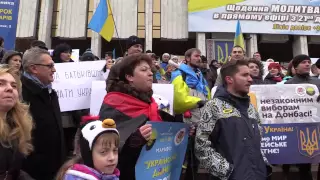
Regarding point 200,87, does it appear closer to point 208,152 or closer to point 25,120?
point 208,152

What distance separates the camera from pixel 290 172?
4727mm

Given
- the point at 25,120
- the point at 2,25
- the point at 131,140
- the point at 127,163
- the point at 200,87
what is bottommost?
the point at 127,163

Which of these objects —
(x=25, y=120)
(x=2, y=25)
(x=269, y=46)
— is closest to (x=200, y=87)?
(x=25, y=120)

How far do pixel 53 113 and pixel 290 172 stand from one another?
11.4ft

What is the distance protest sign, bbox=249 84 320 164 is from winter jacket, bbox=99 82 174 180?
1996 mm

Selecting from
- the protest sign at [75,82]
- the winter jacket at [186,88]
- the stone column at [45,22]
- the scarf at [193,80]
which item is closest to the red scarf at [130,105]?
the winter jacket at [186,88]

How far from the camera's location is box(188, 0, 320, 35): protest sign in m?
24.1

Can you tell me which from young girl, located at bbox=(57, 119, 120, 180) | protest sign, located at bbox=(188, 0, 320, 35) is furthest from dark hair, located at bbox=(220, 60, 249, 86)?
protest sign, located at bbox=(188, 0, 320, 35)

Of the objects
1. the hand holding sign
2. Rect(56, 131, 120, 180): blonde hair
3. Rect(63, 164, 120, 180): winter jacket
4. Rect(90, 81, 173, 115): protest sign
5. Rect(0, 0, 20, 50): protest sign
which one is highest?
Rect(0, 0, 20, 50): protest sign

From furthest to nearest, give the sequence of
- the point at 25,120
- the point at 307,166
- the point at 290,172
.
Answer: the point at 290,172
the point at 307,166
the point at 25,120

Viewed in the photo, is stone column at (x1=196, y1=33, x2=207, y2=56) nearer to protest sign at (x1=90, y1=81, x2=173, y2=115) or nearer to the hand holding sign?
protest sign at (x1=90, y1=81, x2=173, y2=115)

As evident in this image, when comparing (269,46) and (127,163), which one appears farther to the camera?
(269,46)

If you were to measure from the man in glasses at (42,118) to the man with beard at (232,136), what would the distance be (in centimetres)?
131

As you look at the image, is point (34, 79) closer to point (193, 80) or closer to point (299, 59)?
point (193, 80)
